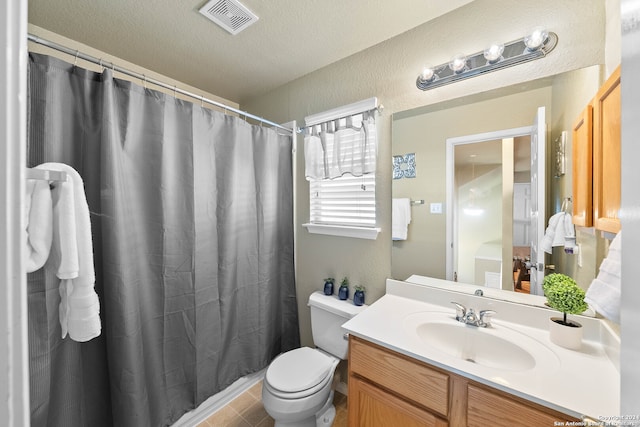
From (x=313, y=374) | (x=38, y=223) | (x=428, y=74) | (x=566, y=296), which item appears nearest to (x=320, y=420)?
(x=313, y=374)

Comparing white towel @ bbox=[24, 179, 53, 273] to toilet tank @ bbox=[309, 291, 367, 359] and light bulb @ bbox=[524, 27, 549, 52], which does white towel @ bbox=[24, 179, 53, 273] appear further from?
light bulb @ bbox=[524, 27, 549, 52]

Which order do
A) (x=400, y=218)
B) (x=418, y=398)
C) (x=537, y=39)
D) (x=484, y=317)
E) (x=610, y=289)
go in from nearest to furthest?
(x=610, y=289) → (x=418, y=398) → (x=537, y=39) → (x=484, y=317) → (x=400, y=218)

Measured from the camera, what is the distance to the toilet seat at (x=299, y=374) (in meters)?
1.31

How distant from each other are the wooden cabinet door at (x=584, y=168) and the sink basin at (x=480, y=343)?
530 millimetres

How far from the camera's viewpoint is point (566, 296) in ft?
3.20

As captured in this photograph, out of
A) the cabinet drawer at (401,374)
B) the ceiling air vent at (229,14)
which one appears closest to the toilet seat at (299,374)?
the cabinet drawer at (401,374)

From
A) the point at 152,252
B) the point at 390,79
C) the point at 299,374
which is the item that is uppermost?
the point at 390,79

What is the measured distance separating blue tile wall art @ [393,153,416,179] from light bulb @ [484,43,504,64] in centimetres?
56

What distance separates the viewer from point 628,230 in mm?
358

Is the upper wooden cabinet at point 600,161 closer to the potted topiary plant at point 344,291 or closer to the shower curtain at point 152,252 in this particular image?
the potted topiary plant at point 344,291

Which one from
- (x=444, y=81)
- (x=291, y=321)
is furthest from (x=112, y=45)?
(x=291, y=321)

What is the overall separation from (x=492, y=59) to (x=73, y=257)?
1915mm

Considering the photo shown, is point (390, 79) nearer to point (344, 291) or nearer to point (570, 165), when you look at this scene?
point (570, 165)

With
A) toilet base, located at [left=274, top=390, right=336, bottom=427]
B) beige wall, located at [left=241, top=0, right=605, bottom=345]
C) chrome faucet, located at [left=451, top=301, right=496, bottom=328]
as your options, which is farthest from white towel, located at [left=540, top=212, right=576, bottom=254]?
toilet base, located at [left=274, top=390, right=336, bottom=427]
